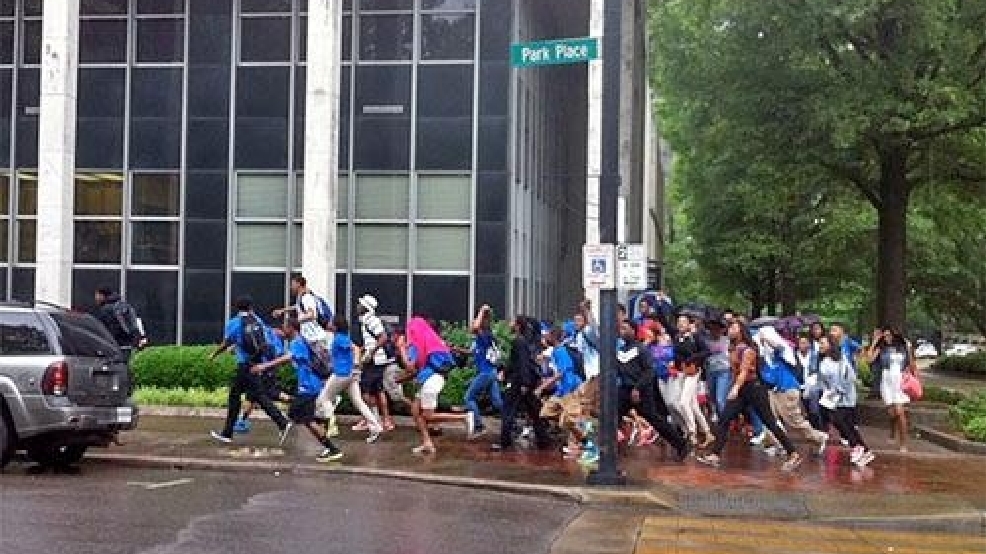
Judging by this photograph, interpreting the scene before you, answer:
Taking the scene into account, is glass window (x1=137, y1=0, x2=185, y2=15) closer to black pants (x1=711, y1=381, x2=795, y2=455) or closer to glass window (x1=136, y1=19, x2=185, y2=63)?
glass window (x1=136, y1=19, x2=185, y2=63)

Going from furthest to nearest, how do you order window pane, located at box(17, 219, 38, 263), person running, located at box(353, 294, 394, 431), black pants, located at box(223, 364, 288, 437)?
window pane, located at box(17, 219, 38, 263)
person running, located at box(353, 294, 394, 431)
black pants, located at box(223, 364, 288, 437)

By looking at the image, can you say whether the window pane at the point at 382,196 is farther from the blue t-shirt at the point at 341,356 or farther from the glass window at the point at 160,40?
the blue t-shirt at the point at 341,356

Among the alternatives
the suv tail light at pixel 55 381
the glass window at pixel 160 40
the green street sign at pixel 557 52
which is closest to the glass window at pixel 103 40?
the glass window at pixel 160 40

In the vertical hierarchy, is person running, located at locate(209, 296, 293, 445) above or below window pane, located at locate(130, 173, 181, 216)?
below

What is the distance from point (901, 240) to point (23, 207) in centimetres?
1838

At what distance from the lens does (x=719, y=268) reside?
3909 cm

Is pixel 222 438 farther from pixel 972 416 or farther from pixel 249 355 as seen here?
pixel 972 416

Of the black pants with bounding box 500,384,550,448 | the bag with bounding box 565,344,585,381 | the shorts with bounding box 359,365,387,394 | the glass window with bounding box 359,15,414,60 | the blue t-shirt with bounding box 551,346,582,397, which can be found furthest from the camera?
the glass window with bounding box 359,15,414,60

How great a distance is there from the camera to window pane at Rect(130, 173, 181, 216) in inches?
997

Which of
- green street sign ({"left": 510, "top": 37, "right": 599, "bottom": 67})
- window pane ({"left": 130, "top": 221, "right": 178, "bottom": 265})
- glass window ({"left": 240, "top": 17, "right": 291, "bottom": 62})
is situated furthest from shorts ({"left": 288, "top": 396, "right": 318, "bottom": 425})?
glass window ({"left": 240, "top": 17, "right": 291, "bottom": 62})

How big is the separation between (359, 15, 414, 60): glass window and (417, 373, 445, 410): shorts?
37.6 feet

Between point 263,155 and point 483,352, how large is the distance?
11.2 m

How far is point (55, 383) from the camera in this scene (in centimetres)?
1210

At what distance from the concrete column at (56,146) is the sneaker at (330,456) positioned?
38.2ft
